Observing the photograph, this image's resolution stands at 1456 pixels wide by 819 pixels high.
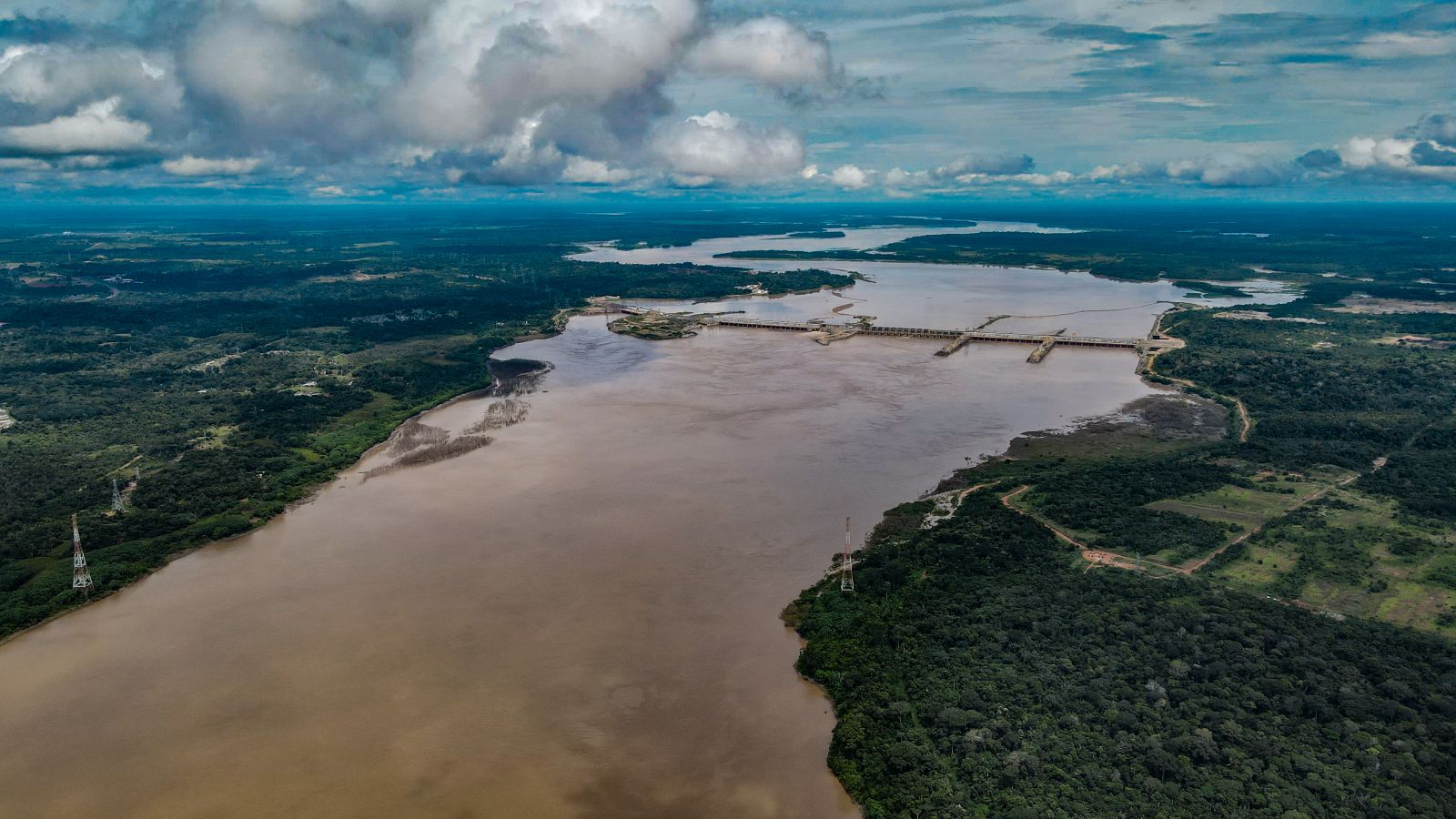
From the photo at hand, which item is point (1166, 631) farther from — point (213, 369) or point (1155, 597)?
point (213, 369)

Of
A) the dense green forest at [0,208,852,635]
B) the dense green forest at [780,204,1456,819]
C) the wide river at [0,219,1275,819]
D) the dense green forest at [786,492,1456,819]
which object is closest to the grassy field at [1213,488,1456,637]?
the dense green forest at [780,204,1456,819]

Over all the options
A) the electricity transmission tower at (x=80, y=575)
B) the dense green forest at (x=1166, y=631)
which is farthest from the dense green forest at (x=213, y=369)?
the dense green forest at (x=1166, y=631)

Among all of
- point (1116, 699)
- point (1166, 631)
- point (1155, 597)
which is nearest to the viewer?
point (1116, 699)

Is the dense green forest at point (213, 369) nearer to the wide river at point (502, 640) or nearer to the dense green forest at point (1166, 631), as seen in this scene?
the wide river at point (502, 640)

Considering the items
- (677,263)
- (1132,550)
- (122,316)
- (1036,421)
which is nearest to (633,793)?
(1132,550)

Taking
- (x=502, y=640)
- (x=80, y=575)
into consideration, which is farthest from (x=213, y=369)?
(x=502, y=640)

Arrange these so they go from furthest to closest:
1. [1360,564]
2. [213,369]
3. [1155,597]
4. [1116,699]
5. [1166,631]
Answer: [213,369]
[1360,564]
[1155,597]
[1166,631]
[1116,699]

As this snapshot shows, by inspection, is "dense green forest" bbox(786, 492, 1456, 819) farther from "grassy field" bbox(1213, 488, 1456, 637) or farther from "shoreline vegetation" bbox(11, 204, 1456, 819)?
→ "grassy field" bbox(1213, 488, 1456, 637)
